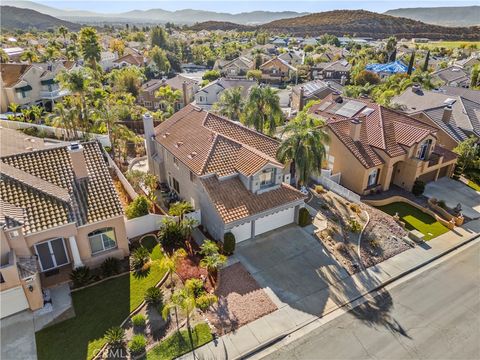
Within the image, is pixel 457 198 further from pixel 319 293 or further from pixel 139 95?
pixel 139 95

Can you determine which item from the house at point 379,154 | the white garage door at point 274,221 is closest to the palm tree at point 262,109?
the house at point 379,154

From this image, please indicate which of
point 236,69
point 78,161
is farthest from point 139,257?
point 236,69

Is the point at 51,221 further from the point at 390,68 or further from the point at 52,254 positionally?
the point at 390,68

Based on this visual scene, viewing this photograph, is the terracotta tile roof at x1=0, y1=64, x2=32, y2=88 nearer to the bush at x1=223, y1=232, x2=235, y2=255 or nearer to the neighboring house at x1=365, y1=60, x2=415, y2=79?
the bush at x1=223, y1=232, x2=235, y2=255

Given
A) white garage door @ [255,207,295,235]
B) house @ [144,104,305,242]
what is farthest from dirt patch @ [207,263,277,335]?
white garage door @ [255,207,295,235]

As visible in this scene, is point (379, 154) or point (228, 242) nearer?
point (228, 242)

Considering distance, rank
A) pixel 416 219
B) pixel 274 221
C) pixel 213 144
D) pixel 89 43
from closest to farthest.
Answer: pixel 274 221 < pixel 213 144 < pixel 416 219 < pixel 89 43
